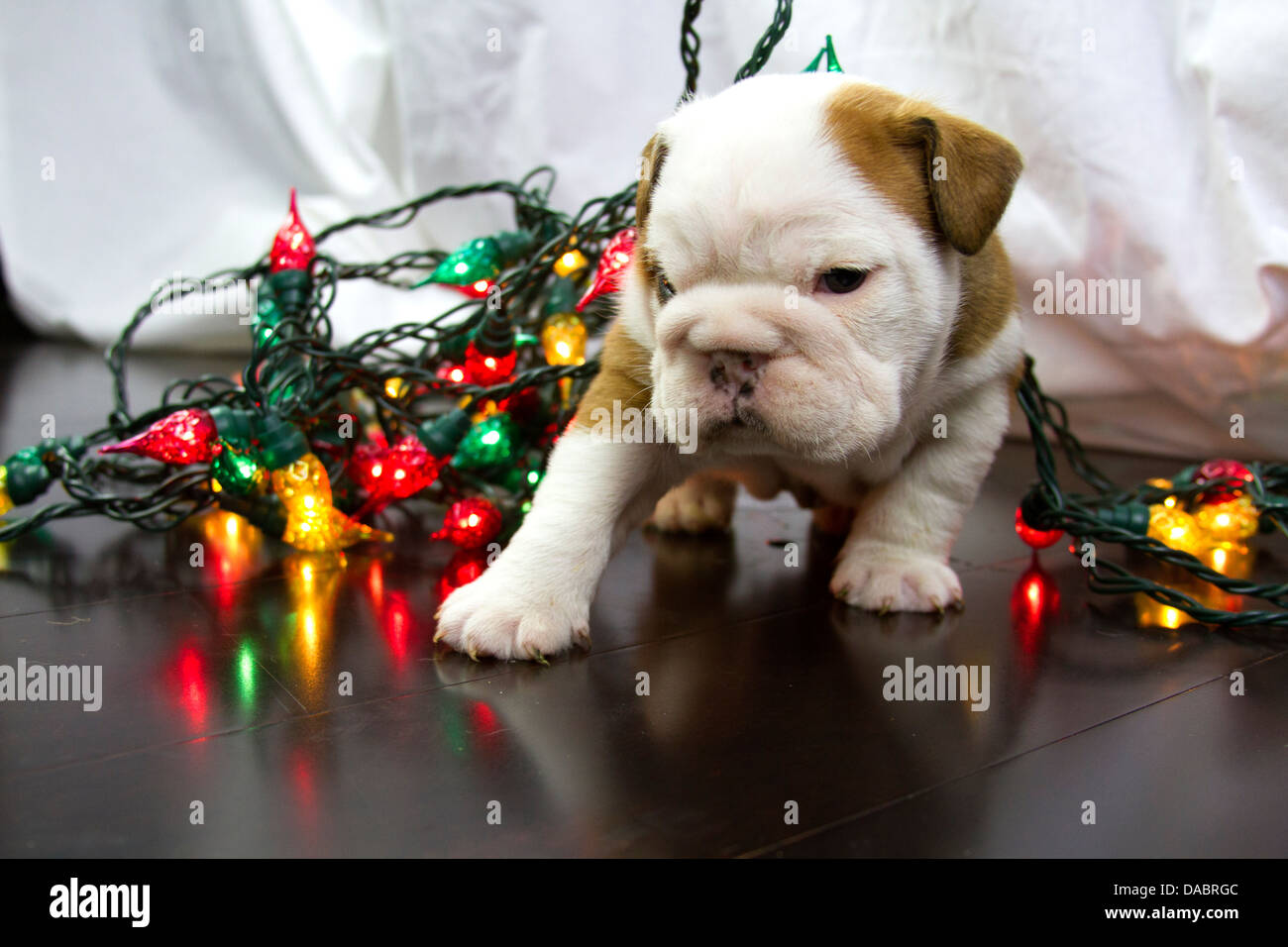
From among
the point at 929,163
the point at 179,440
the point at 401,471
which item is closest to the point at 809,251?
the point at 929,163

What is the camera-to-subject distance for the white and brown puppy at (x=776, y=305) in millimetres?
1271

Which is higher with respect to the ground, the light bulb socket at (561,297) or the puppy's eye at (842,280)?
the light bulb socket at (561,297)

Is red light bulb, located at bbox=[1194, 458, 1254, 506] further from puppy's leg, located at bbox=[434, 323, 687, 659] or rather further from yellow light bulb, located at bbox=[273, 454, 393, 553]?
yellow light bulb, located at bbox=[273, 454, 393, 553]

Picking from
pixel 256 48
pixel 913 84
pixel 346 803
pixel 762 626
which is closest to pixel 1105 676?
pixel 762 626

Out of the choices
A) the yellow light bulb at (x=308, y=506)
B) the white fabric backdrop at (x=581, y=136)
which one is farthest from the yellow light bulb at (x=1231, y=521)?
the yellow light bulb at (x=308, y=506)

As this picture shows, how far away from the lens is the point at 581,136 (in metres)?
3.48

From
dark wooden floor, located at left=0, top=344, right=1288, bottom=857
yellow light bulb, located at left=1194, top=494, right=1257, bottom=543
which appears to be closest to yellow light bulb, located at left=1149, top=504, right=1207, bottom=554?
yellow light bulb, located at left=1194, top=494, right=1257, bottom=543

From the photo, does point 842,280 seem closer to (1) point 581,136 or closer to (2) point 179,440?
(2) point 179,440

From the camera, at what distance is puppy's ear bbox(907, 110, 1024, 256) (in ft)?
4.36

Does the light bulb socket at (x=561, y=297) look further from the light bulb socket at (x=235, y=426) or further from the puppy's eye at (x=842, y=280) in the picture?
the puppy's eye at (x=842, y=280)

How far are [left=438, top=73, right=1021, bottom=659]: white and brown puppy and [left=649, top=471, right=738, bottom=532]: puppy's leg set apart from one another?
428 millimetres

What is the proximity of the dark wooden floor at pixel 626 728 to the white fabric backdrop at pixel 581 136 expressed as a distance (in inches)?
34.8
